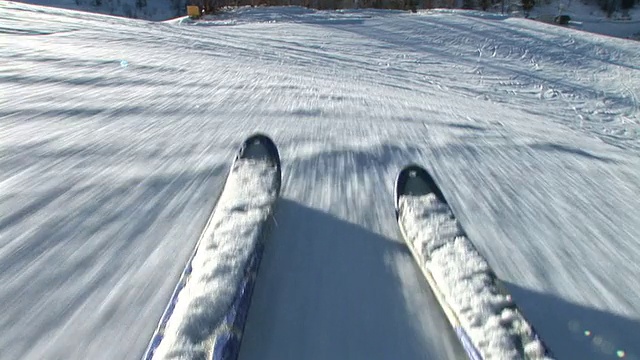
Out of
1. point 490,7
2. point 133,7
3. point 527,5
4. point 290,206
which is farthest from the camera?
point 133,7

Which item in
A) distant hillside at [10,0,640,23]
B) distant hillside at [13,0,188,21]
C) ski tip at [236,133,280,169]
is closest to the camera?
ski tip at [236,133,280,169]

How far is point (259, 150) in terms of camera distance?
2.16 metres

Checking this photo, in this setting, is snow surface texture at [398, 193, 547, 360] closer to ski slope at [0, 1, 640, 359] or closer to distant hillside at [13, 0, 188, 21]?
ski slope at [0, 1, 640, 359]

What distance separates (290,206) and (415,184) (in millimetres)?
620

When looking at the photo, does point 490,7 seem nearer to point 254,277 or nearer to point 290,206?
point 290,206

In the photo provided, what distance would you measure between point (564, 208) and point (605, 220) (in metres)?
0.19

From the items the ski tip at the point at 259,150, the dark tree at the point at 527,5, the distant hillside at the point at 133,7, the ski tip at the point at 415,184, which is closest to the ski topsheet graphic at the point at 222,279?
the ski tip at the point at 259,150

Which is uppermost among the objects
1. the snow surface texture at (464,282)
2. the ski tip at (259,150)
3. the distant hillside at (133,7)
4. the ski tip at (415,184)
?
the distant hillside at (133,7)

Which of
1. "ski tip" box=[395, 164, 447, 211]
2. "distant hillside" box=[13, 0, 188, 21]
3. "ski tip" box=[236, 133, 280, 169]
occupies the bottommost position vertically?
"ski tip" box=[395, 164, 447, 211]

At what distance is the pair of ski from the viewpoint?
3.69ft

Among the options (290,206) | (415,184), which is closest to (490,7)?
(415,184)

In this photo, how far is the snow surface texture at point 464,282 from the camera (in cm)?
116

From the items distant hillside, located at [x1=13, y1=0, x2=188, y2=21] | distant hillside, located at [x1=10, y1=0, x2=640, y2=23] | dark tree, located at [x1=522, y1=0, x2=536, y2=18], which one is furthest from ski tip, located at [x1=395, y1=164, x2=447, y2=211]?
dark tree, located at [x1=522, y1=0, x2=536, y2=18]

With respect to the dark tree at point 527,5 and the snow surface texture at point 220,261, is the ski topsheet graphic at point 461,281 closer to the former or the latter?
the snow surface texture at point 220,261
